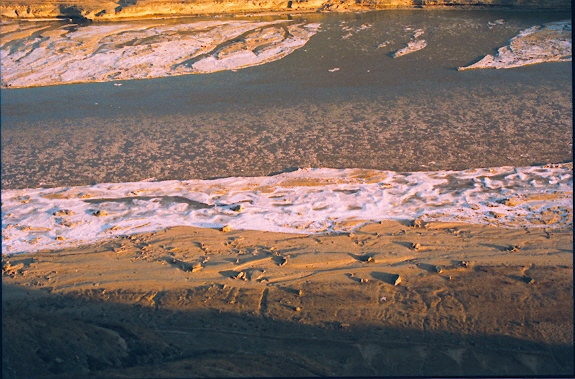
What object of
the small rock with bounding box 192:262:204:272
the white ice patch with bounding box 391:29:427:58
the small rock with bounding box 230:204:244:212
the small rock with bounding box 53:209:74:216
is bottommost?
the small rock with bounding box 230:204:244:212

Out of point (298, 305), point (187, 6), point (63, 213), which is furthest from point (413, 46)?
point (298, 305)

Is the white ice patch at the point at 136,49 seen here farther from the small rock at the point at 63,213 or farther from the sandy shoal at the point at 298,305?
the sandy shoal at the point at 298,305

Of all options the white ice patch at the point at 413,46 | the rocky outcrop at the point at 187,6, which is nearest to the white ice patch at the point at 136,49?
the rocky outcrop at the point at 187,6

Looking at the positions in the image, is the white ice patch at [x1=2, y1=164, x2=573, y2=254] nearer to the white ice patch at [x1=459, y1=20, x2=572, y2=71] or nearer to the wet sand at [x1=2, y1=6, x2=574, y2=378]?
the wet sand at [x1=2, y1=6, x2=574, y2=378]

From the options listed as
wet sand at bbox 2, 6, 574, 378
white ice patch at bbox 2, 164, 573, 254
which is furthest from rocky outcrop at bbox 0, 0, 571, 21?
white ice patch at bbox 2, 164, 573, 254

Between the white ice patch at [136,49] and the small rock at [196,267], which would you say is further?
the white ice patch at [136,49]

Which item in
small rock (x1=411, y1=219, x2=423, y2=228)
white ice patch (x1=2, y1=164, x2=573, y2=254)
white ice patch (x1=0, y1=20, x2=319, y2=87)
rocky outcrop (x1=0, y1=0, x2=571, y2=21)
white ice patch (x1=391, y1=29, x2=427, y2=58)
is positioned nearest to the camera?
small rock (x1=411, y1=219, x2=423, y2=228)
